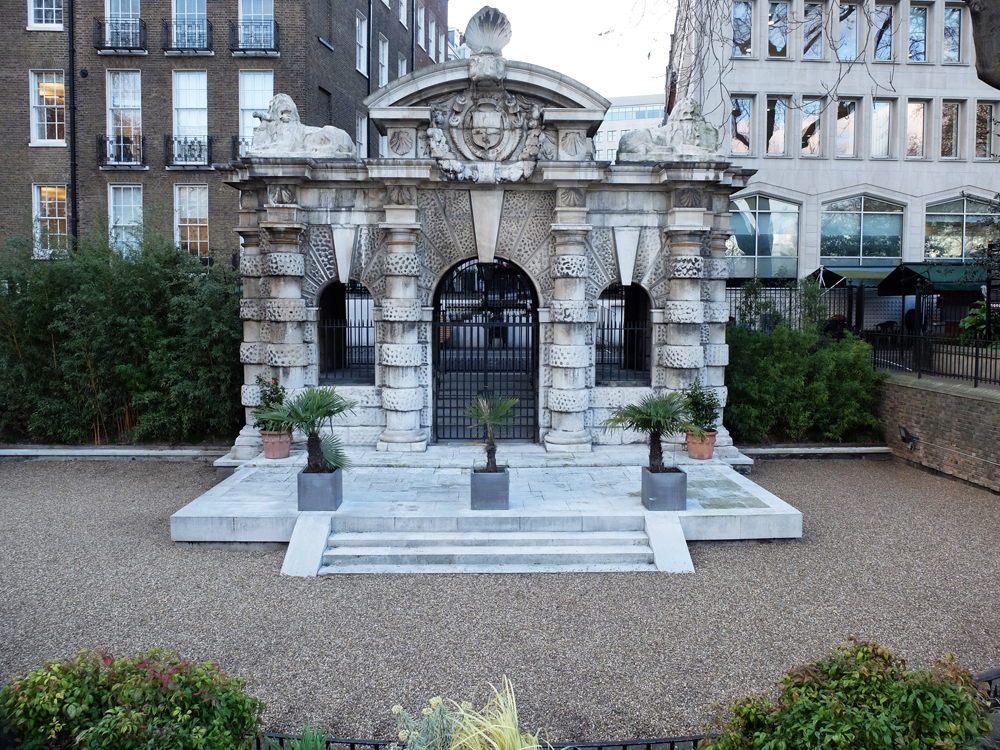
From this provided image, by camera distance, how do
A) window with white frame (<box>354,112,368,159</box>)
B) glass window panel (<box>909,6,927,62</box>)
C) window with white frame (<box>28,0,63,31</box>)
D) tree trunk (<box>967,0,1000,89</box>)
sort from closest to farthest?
tree trunk (<box>967,0,1000,89</box>) → window with white frame (<box>28,0,63,31</box>) → window with white frame (<box>354,112,368,159</box>) → glass window panel (<box>909,6,927,62</box>)

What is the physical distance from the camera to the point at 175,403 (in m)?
13.9

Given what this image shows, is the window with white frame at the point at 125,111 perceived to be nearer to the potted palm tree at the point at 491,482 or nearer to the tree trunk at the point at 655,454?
the potted palm tree at the point at 491,482

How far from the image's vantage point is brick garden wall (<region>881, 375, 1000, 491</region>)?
11.4m

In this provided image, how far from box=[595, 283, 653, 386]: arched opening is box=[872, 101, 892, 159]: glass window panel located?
16051 mm

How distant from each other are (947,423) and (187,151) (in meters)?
19.5

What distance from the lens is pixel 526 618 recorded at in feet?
22.3

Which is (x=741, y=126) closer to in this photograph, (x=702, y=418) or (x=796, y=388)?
(x=796, y=388)

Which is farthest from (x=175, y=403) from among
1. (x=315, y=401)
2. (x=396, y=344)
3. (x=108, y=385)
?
(x=315, y=401)

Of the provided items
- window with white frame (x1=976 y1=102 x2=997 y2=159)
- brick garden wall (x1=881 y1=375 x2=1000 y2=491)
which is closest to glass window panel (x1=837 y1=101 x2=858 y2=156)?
window with white frame (x1=976 y1=102 x2=997 y2=159)

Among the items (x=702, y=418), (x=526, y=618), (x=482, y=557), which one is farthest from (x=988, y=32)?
(x=702, y=418)

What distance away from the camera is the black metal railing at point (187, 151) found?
20.7m

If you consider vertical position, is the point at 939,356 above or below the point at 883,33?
below

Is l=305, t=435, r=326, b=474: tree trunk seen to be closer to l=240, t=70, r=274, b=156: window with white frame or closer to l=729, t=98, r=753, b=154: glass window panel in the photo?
l=240, t=70, r=274, b=156: window with white frame

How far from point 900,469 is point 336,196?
35.2 ft
